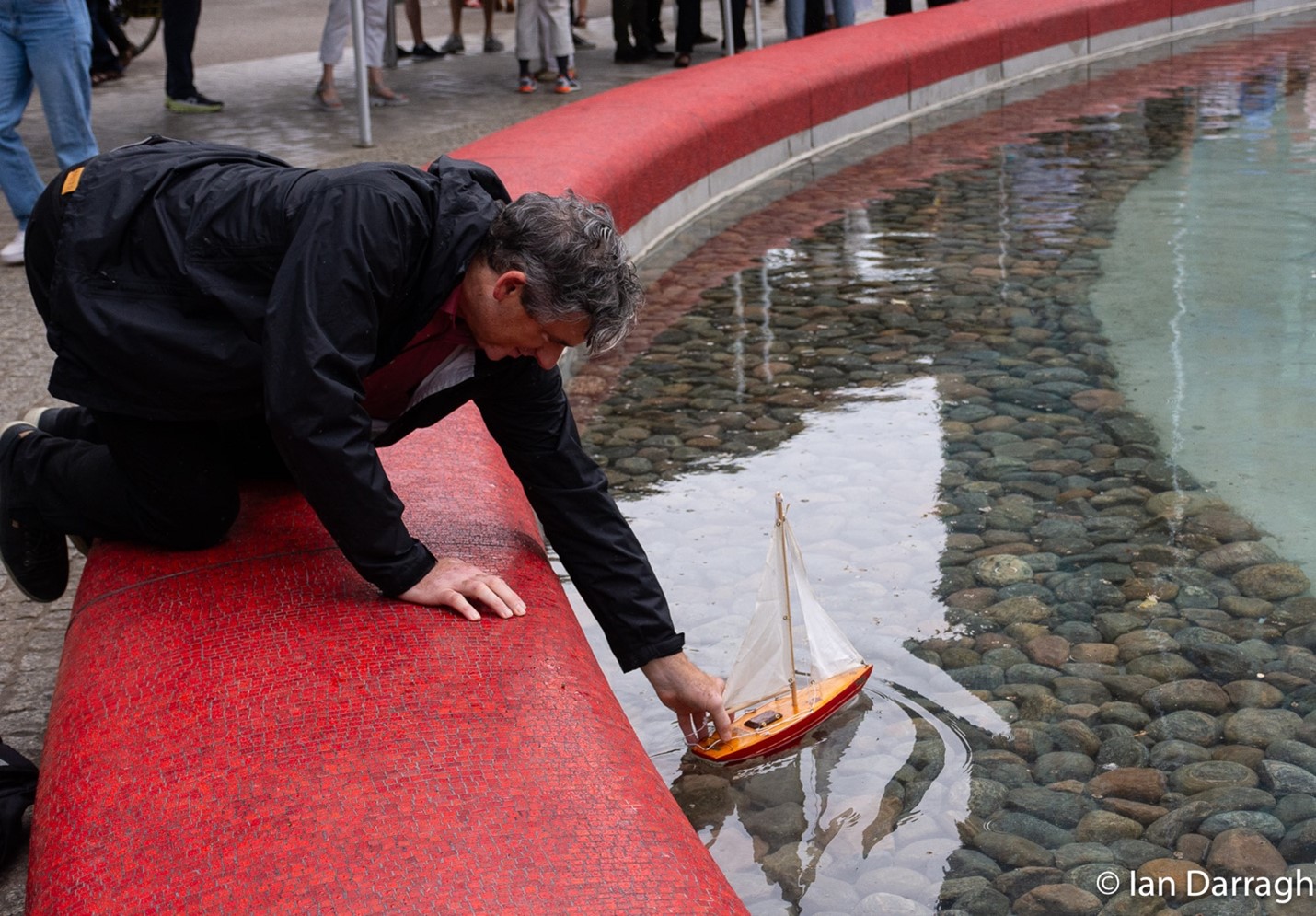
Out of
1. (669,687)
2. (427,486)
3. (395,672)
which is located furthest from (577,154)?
(395,672)

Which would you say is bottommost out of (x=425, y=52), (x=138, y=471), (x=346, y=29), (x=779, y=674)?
(x=779, y=674)

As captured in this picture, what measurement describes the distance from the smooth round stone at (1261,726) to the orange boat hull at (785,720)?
81cm

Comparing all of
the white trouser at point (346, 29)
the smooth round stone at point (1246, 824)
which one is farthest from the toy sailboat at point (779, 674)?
the white trouser at point (346, 29)

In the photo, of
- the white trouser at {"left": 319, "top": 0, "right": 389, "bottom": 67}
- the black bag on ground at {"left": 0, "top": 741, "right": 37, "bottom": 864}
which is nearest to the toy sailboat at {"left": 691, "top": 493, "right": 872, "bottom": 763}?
the black bag on ground at {"left": 0, "top": 741, "right": 37, "bottom": 864}

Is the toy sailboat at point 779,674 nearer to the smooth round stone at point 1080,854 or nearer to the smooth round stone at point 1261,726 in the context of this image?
the smooth round stone at point 1080,854

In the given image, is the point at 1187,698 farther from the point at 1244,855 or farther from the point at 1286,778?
the point at 1244,855

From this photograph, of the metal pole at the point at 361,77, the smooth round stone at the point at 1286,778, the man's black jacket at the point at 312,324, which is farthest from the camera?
the metal pole at the point at 361,77

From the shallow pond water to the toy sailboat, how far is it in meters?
0.07

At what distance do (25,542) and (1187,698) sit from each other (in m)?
2.67

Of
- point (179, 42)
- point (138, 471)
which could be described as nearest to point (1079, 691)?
point (138, 471)

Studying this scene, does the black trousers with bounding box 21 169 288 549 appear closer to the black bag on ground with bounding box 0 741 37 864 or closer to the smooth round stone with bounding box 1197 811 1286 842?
the black bag on ground with bounding box 0 741 37 864

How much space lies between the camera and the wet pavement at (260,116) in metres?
3.40

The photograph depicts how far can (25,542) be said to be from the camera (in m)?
3.35

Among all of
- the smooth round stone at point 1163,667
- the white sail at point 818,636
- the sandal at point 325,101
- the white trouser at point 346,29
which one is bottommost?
the smooth round stone at point 1163,667
